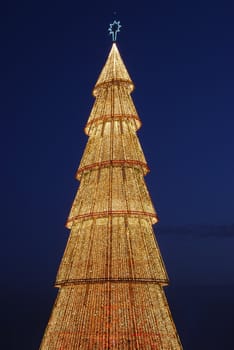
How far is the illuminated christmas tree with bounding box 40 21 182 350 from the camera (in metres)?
10.6

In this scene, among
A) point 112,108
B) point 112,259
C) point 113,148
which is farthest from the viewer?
point 112,108

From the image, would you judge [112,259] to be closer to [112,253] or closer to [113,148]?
[112,253]

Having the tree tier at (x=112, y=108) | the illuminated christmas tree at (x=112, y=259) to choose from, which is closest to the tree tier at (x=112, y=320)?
the illuminated christmas tree at (x=112, y=259)

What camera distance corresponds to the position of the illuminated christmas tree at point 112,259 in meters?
10.6

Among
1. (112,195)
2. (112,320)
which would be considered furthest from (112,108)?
(112,320)

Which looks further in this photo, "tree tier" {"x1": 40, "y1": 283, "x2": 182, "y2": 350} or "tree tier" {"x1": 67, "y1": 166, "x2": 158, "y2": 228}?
"tree tier" {"x1": 67, "y1": 166, "x2": 158, "y2": 228}

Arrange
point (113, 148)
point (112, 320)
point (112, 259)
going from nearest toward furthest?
point (112, 320), point (112, 259), point (113, 148)

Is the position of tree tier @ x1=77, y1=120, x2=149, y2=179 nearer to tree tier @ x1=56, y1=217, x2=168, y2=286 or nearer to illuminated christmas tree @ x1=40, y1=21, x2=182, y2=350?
illuminated christmas tree @ x1=40, y1=21, x2=182, y2=350

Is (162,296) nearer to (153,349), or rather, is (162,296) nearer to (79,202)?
(153,349)

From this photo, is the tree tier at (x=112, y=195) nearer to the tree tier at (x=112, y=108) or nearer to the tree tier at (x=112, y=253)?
the tree tier at (x=112, y=253)

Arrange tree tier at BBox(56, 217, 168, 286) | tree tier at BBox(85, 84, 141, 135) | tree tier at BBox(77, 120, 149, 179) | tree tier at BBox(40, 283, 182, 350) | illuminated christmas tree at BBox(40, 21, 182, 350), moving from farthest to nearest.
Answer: tree tier at BBox(85, 84, 141, 135), tree tier at BBox(77, 120, 149, 179), tree tier at BBox(56, 217, 168, 286), illuminated christmas tree at BBox(40, 21, 182, 350), tree tier at BBox(40, 283, 182, 350)

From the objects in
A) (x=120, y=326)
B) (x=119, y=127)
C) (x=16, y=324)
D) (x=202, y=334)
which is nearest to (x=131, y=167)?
(x=119, y=127)

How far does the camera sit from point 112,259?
11562mm

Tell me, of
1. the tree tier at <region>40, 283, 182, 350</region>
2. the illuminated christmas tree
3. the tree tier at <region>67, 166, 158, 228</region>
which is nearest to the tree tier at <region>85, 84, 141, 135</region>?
the illuminated christmas tree
